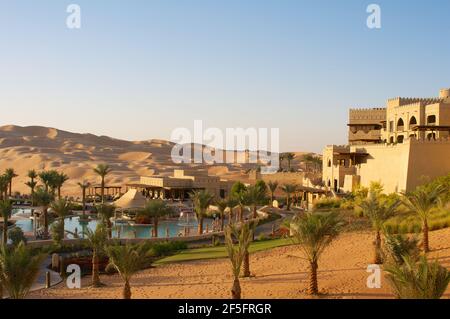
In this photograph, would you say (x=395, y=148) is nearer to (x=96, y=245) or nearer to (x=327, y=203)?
(x=327, y=203)

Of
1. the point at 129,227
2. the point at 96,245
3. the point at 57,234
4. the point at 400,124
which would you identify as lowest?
the point at 129,227

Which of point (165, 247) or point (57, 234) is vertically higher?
point (57, 234)

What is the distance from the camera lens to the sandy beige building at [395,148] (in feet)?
105

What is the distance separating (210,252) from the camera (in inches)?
918

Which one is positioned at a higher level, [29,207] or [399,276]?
[399,276]

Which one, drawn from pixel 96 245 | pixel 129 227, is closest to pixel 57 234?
pixel 96 245

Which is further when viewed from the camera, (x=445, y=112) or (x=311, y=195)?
(x=311, y=195)

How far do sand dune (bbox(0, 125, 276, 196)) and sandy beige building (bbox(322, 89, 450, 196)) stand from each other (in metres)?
28.1

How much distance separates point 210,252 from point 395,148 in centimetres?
1684

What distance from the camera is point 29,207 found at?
43.0 meters

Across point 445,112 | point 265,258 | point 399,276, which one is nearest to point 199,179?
point 445,112
